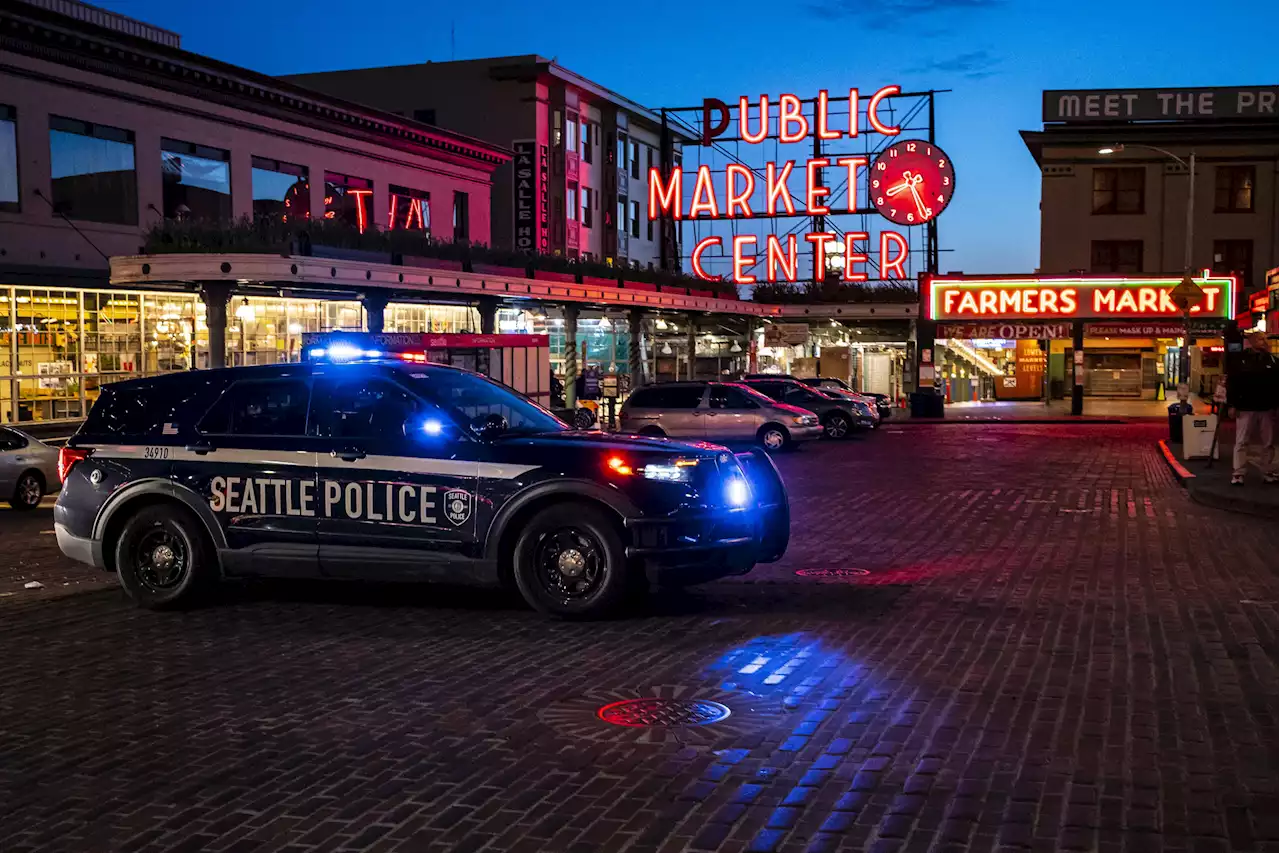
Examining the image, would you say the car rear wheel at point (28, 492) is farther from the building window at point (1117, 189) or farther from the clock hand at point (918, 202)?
the building window at point (1117, 189)

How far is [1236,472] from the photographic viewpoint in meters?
18.1

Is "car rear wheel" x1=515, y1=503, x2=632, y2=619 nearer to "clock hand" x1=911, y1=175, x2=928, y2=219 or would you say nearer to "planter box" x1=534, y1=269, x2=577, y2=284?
"planter box" x1=534, y1=269, x2=577, y2=284

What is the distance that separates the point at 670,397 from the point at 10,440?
1405cm

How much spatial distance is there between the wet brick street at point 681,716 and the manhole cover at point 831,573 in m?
0.07

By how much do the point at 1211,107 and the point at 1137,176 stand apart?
17.0 feet

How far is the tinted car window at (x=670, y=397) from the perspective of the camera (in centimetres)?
2889

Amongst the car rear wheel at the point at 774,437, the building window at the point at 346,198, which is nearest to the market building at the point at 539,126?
the building window at the point at 346,198

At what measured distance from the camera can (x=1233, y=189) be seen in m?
58.3

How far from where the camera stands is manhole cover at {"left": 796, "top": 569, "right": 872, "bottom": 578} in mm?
11516

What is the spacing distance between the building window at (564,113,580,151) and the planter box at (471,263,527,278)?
22.8 meters

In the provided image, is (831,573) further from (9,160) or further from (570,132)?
(570,132)

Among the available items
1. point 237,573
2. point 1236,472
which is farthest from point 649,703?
point 1236,472

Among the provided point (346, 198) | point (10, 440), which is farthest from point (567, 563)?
point (346, 198)

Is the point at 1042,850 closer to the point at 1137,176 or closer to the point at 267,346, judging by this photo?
the point at 267,346
